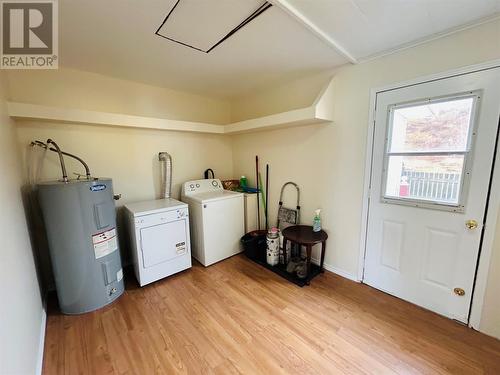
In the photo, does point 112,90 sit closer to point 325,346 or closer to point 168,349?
point 168,349

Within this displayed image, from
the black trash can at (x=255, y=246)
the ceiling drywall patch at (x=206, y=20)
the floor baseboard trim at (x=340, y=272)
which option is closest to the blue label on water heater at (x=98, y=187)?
the ceiling drywall patch at (x=206, y=20)

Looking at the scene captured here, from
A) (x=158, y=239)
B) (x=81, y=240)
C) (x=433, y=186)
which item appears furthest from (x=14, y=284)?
(x=433, y=186)

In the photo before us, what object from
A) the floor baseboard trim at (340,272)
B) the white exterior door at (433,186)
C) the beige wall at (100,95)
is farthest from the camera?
the floor baseboard trim at (340,272)

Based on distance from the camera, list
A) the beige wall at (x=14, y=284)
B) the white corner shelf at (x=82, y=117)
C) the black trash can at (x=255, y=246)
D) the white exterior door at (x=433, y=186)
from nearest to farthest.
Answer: the beige wall at (x=14, y=284) < the white exterior door at (x=433, y=186) < the white corner shelf at (x=82, y=117) < the black trash can at (x=255, y=246)

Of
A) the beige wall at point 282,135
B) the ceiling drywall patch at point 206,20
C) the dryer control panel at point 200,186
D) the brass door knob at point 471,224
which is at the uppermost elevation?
the ceiling drywall patch at point 206,20

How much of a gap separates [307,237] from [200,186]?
1.62m

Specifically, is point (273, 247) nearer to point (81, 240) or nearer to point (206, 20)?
point (81, 240)

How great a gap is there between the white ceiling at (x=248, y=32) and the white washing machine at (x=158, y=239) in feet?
4.81

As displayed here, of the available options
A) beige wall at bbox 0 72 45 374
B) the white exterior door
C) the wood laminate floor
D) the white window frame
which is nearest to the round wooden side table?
the wood laminate floor

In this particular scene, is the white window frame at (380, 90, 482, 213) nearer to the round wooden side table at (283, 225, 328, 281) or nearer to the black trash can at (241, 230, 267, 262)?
the round wooden side table at (283, 225, 328, 281)

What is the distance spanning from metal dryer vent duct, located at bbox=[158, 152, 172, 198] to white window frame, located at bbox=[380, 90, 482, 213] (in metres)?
2.42

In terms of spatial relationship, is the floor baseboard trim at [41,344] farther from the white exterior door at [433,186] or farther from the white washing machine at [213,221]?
the white exterior door at [433,186]

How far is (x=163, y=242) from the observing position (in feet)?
7.72
